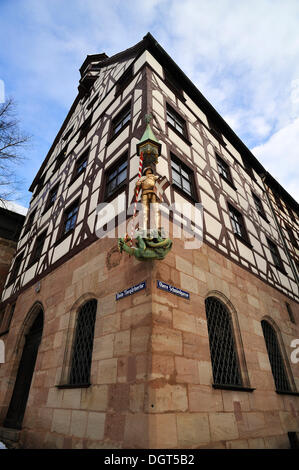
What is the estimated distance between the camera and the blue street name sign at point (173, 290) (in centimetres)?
426

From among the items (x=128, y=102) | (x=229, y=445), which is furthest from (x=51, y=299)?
(x=128, y=102)

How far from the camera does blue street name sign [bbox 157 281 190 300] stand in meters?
4.26

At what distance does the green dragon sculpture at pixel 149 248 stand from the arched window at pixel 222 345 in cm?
191

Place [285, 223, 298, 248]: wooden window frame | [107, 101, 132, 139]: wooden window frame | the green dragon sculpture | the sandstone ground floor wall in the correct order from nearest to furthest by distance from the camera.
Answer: the sandstone ground floor wall, the green dragon sculpture, [107, 101, 132, 139]: wooden window frame, [285, 223, 298, 248]: wooden window frame

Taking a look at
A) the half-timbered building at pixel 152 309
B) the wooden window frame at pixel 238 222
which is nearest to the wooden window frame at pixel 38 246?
the half-timbered building at pixel 152 309

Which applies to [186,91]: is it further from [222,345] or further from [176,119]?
[222,345]

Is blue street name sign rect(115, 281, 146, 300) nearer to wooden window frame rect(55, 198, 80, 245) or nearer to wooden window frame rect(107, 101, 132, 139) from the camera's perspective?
wooden window frame rect(55, 198, 80, 245)

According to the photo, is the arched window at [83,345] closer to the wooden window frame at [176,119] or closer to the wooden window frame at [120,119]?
the wooden window frame at [120,119]

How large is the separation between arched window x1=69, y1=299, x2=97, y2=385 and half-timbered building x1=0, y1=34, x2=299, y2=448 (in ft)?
0.13

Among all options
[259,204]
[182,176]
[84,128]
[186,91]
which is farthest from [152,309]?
[84,128]

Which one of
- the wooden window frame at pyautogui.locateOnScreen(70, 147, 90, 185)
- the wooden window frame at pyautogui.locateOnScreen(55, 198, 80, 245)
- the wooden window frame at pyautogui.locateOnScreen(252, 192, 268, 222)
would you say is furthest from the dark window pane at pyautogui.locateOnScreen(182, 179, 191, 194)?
the wooden window frame at pyautogui.locateOnScreen(252, 192, 268, 222)

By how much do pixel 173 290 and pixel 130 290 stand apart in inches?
29.6

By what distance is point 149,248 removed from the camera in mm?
4297
